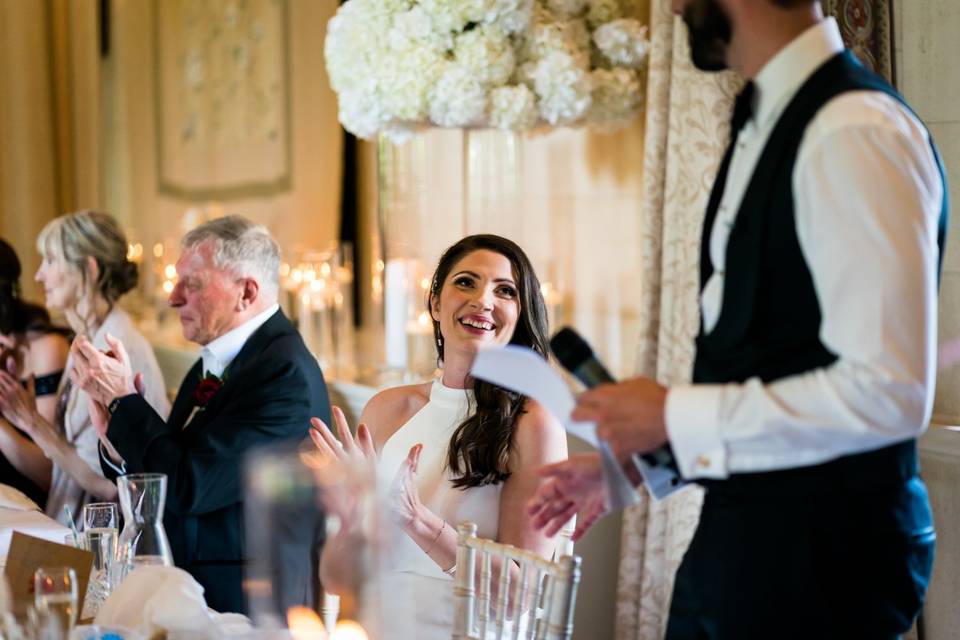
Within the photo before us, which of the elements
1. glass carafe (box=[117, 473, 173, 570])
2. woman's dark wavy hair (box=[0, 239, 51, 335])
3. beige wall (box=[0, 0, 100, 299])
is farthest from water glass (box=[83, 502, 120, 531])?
beige wall (box=[0, 0, 100, 299])

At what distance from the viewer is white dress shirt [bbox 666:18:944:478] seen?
48.0 inches

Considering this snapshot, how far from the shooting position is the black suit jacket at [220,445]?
2.74 metres

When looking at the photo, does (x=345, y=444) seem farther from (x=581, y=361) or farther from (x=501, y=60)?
(x=501, y=60)

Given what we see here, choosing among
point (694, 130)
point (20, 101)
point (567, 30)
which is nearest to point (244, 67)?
point (20, 101)

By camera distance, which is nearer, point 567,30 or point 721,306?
point 721,306

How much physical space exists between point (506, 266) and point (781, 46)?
1.19m

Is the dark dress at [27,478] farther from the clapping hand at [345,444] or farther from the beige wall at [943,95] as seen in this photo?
the beige wall at [943,95]

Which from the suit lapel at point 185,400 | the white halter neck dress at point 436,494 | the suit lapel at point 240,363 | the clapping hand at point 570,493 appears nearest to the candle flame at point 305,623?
the clapping hand at point 570,493

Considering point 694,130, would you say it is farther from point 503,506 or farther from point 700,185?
point 503,506

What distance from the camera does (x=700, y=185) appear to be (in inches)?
112

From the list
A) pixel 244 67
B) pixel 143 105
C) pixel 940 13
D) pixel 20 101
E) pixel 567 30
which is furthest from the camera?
pixel 143 105

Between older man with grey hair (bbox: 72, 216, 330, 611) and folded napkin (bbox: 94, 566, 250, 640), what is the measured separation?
38.7 inches

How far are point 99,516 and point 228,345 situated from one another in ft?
3.28

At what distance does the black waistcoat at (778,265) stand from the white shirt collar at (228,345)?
186 cm
